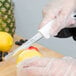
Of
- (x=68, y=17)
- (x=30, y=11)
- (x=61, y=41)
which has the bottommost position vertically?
(x=61, y=41)

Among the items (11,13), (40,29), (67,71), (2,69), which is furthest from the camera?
(11,13)

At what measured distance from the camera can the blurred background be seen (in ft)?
4.59

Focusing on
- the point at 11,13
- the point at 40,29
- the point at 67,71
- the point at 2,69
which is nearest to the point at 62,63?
the point at 67,71

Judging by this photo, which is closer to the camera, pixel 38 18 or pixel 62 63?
pixel 62 63

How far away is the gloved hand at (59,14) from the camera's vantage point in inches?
25.2

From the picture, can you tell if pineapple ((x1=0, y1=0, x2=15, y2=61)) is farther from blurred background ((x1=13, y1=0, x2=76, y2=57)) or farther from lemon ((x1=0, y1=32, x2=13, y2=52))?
blurred background ((x1=13, y1=0, x2=76, y2=57))

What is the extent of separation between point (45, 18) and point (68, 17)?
64mm

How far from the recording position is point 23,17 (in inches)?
62.9

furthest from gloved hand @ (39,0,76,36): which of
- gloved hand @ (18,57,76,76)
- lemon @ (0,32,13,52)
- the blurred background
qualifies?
the blurred background

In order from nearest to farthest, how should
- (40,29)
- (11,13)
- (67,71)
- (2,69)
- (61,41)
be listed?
(67,71), (40,29), (2,69), (11,13), (61,41)

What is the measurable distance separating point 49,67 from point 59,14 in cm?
20

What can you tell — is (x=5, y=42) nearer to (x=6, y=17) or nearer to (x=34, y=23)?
(x=6, y=17)

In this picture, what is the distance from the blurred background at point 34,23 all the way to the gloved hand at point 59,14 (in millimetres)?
Answer: 688

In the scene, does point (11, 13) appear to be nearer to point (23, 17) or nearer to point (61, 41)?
point (61, 41)
